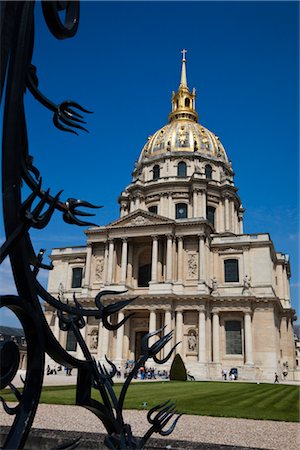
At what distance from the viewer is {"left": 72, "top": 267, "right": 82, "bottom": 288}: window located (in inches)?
2041

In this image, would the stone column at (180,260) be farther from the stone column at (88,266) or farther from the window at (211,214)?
the window at (211,214)

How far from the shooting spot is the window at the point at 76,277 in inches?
2041

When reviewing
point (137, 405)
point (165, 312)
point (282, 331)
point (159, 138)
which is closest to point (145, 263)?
point (165, 312)

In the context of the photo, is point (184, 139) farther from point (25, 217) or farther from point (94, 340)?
point (25, 217)

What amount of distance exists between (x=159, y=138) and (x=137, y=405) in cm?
5356

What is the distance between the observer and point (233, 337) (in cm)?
4406

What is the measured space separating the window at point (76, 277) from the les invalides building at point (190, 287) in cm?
12

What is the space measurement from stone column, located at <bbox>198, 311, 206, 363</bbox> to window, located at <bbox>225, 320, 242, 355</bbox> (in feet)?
11.2

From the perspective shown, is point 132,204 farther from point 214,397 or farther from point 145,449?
point 145,449

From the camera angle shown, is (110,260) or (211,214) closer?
(110,260)

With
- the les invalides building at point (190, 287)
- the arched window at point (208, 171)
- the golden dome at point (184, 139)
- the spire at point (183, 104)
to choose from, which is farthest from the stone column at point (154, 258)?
the spire at point (183, 104)

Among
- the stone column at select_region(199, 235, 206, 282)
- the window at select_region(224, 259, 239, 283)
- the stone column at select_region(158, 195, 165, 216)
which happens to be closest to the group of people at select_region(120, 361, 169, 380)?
the stone column at select_region(199, 235, 206, 282)

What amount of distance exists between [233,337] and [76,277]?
19.6 meters

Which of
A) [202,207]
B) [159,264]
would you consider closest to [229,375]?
[159,264]
